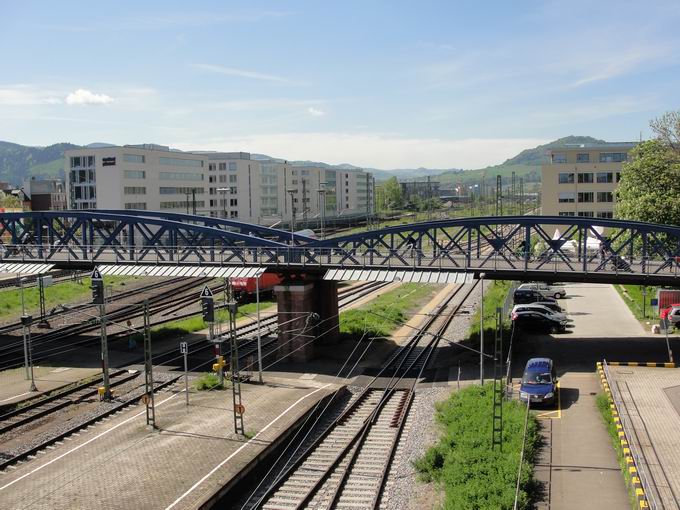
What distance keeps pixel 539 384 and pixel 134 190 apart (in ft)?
250

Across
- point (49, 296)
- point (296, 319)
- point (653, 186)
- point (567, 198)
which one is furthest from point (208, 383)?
point (567, 198)

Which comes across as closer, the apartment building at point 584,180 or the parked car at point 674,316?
the parked car at point 674,316

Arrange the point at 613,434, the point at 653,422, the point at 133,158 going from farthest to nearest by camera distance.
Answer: the point at 133,158
the point at 653,422
the point at 613,434

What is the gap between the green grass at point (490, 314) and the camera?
4106 centimetres

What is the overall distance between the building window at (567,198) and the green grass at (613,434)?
6693cm

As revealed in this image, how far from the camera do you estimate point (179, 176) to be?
10438cm

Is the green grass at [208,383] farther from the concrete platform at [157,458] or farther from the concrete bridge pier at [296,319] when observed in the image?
the concrete bridge pier at [296,319]

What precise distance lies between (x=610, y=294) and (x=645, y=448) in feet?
130

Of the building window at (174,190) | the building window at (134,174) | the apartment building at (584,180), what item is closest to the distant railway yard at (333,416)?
the apartment building at (584,180)

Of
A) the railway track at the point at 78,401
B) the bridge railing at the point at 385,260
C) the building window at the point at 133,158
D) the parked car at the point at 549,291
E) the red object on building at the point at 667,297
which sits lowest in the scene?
the railway track at the point at 78,401

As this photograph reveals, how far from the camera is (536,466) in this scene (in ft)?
71.1

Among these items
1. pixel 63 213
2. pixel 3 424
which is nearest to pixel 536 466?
pixel 3 424

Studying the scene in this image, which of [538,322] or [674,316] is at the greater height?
[674,316]

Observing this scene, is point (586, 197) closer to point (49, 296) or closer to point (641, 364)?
point (641, 364)
